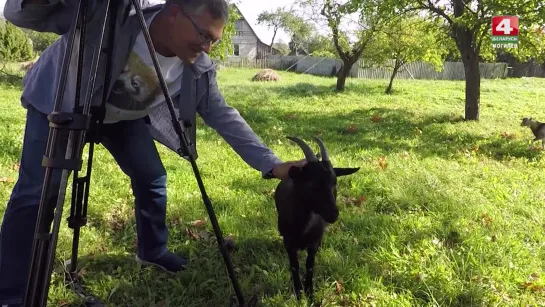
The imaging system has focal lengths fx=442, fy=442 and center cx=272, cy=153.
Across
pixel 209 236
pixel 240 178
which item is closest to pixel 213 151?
pixel 240 178

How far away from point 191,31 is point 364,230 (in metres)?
2.82

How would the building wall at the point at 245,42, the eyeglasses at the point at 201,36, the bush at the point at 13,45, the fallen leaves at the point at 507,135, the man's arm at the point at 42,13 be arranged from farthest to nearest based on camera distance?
the building wall at the point at 245,42
the bush at the point at 13,45
the fallen leaves at the point at 507,135
the eyeglasses at the point at 201,36
the man's arm at the point at 42,13

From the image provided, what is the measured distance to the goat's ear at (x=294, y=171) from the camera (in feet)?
9.61

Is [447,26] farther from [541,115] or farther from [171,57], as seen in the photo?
[171,57]

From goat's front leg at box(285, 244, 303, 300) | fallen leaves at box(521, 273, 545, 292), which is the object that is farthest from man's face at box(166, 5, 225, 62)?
fallen leaves at box(521, 273, 545, 292)

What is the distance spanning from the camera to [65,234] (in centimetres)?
399

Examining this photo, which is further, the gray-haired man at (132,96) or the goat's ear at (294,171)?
the goat's ear at (294,171)

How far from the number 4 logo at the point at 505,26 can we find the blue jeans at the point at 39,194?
437 inches

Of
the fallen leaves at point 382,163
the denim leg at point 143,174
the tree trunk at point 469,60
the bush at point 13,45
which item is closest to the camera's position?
the denim leg at point 143,174

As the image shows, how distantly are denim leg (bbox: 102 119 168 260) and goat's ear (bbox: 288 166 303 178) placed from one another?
1.03 m

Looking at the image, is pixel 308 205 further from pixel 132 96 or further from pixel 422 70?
pixel 422 70

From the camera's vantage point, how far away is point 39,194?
8.19 feet

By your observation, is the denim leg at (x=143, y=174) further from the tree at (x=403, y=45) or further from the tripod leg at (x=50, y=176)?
the tree at (x=403, y=45)

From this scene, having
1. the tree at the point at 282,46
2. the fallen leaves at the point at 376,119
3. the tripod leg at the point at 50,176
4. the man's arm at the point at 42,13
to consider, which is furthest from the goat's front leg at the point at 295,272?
the tree at the point at 282,46
